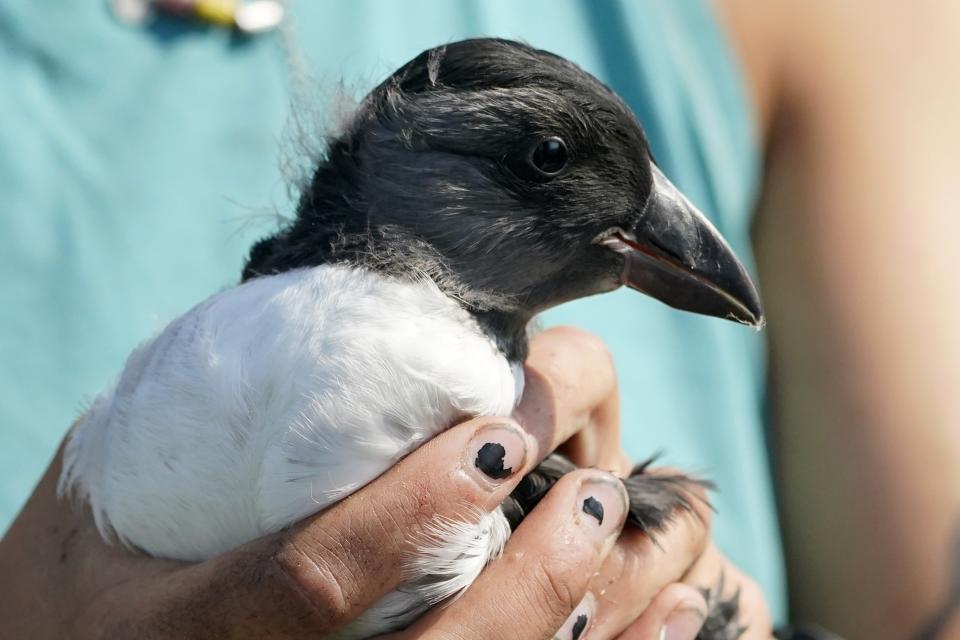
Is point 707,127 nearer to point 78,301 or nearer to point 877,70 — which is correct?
point 877,70

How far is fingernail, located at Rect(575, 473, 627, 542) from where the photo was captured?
1.48 m

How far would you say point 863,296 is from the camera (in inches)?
95.2

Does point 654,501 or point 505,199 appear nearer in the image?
point 505,199

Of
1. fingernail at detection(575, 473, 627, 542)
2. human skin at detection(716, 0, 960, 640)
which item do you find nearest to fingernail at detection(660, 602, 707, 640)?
fingernail at detection(575, 473, 627, 542)

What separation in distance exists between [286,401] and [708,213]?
1525 mm

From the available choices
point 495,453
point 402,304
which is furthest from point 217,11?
point 495,453

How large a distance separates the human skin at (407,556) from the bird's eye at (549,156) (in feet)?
1.14

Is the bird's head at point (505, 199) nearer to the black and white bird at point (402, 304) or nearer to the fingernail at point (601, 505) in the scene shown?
the black and white bird at point (402, 304)

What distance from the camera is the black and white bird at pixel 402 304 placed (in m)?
1.31

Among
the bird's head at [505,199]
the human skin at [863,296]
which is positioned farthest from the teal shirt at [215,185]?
the bird's head at [505,199]

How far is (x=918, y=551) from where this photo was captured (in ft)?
7.22

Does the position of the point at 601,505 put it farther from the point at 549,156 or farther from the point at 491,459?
the point at 549,156

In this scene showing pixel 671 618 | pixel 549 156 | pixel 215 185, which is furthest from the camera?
pixel 215 185

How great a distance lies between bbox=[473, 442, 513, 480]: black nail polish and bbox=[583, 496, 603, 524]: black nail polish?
0.59 ft
